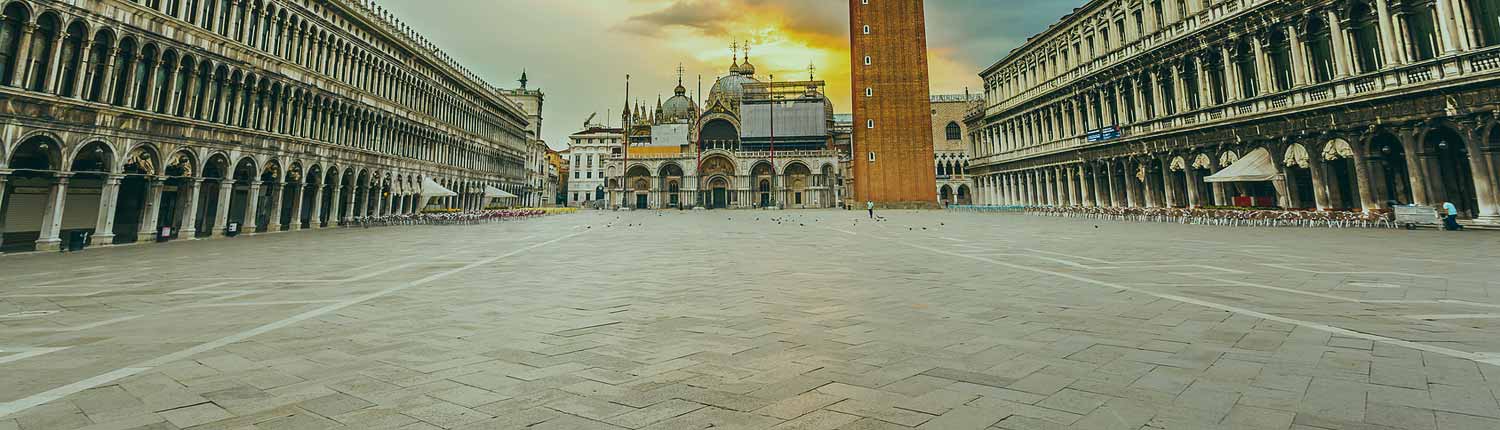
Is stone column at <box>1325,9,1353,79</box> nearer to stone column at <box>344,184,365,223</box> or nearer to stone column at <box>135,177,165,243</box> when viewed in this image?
stone column at <box>135,177,165,243</box>

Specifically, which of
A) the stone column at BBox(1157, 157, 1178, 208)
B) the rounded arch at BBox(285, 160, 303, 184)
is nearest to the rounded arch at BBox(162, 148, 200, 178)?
the rounded arch at BBox(285, 160, 303, 184)

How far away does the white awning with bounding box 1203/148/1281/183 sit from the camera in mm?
20703

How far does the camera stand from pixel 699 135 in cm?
6831

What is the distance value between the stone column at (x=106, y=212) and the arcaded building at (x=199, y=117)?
37 mm

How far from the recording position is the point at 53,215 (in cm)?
1376

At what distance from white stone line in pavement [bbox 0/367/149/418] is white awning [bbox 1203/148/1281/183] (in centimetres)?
2868

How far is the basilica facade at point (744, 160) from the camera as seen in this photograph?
67062 millimetres

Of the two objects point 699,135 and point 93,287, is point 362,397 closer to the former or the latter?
point 93,287

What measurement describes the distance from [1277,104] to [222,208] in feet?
136

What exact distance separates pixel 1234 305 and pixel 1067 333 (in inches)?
101

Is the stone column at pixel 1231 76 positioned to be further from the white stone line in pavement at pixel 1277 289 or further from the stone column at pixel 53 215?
the stone column at pixel 53 215

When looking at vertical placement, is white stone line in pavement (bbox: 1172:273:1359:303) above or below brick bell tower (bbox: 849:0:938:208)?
below

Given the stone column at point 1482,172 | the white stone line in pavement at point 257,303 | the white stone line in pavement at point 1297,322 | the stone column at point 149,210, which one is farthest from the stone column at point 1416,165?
the stone column at point 149,210

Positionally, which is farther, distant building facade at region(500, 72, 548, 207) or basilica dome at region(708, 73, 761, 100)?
basilica dome at region(708, 73, 761, 100)
